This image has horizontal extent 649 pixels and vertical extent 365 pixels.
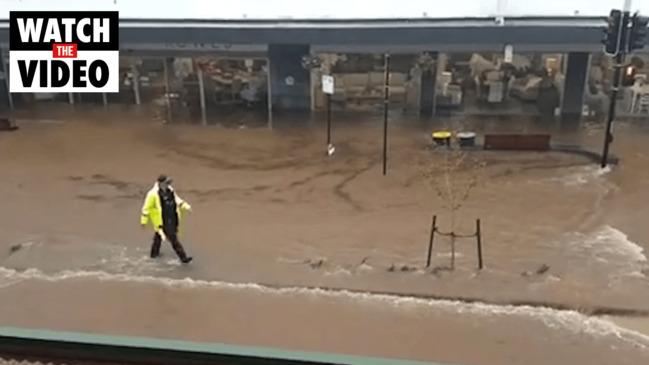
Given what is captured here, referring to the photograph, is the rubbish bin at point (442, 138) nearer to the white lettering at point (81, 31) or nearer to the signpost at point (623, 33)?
the signpost at point (623, 33)

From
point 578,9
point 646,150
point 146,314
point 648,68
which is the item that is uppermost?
point 578,9

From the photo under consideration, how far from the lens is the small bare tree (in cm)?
1457

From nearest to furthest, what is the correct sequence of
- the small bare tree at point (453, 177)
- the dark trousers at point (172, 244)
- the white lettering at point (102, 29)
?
the dark trousers at point (172, 244)
the small bare tree at point (453, 177)
the white lettering at point (102, 29)

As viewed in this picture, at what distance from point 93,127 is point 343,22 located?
8347 mm

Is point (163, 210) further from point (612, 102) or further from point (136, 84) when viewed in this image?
point (136, 84)

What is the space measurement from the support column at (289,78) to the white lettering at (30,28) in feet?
23.1

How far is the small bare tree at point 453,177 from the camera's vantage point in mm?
14570

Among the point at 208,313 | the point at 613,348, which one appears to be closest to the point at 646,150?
the point at 613,348

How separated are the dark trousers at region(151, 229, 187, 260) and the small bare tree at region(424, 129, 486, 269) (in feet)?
15.7

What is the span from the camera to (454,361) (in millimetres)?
9695

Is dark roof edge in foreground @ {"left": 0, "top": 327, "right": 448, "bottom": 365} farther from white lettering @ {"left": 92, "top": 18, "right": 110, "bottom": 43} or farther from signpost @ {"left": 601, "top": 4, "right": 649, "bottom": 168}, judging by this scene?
white lettering @ {"left": 92, "top": 18, "right": 110, "bottom": 43}

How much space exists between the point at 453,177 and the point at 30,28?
45.1 feet

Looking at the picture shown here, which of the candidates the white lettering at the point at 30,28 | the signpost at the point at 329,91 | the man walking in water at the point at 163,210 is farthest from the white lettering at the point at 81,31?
the man walking in water at the point at 163,210

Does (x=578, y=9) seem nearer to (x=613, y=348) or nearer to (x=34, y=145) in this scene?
(x=613, y=348)
